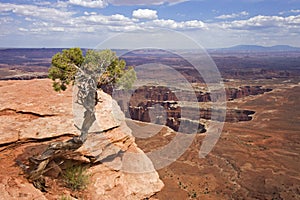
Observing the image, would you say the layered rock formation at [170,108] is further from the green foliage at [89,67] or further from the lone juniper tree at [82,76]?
the lone juniper tree at [82,76]

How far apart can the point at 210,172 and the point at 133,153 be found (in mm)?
22152

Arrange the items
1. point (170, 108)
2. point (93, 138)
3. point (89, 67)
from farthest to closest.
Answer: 1. point (170, 108)
2. point (93, 138)
3. point (89, 67)

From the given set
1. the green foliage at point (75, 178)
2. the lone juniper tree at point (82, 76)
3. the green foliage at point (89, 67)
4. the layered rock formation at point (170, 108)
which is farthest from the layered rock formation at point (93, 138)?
the layered rock formation at point (170, 108)

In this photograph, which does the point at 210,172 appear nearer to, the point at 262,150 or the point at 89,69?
the point at 262,150

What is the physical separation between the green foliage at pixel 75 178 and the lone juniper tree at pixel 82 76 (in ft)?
3.42

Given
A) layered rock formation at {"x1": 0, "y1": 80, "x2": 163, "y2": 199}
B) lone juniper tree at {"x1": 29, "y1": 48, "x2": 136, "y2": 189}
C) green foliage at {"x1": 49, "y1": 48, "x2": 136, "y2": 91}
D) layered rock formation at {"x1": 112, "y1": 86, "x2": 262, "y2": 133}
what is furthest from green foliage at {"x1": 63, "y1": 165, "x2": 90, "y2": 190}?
layered rock formation at {"x1": 112, "y1": 86, "x2": 262, "y2": 133}

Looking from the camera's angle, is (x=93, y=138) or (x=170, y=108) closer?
(x=93, y=138)

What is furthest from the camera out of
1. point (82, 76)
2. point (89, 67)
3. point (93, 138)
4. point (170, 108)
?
point (170, 108)

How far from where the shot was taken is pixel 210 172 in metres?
34.8

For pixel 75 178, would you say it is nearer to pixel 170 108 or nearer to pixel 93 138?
pixel 93 138

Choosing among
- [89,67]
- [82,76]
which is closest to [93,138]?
[82,76]

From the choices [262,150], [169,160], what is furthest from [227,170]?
[262,150]

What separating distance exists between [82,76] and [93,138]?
3.16 meters

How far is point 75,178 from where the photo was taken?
37.5ft
